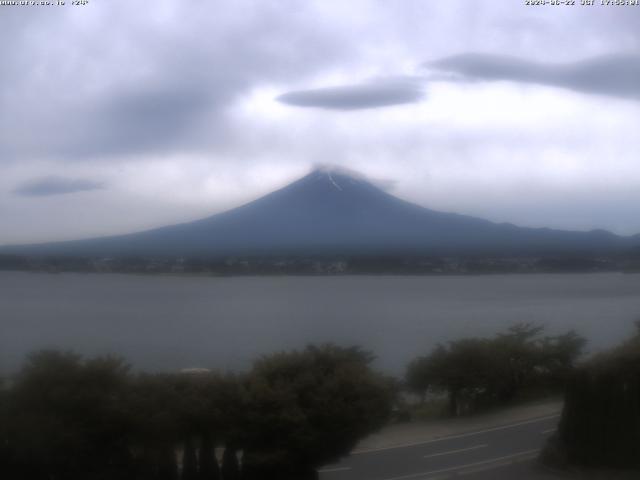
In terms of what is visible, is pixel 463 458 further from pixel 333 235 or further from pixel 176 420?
pixel 333 235

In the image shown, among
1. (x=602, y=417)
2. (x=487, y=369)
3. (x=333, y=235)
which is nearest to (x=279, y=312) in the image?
(x=333, y=235)

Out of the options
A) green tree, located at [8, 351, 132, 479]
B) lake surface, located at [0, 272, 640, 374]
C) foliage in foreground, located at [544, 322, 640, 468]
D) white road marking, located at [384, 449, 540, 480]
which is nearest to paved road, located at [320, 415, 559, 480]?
white road marking, located at [384, 449, 540, 480]

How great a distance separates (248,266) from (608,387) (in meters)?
9.93

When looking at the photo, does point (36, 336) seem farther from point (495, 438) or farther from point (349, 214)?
point (349, 214)

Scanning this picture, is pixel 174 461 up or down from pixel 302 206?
down

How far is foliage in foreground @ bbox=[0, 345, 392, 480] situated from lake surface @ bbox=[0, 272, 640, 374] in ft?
3.31

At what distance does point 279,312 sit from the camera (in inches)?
915

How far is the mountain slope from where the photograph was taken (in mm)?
19125

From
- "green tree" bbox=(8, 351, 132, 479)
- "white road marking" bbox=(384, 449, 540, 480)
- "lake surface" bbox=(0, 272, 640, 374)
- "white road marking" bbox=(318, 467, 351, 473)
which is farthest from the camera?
"lake surface" bbox=(0, 272, 640, 374)

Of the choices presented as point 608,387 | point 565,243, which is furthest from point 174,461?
point 565,243

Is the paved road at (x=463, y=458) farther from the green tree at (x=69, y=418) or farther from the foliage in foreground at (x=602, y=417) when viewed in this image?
the green tree at (x=69, y=418)

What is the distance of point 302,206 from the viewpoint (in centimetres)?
2530

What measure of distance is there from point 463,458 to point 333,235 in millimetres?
12920

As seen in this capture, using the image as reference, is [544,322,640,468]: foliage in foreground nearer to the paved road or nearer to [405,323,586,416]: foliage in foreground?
the paved road
